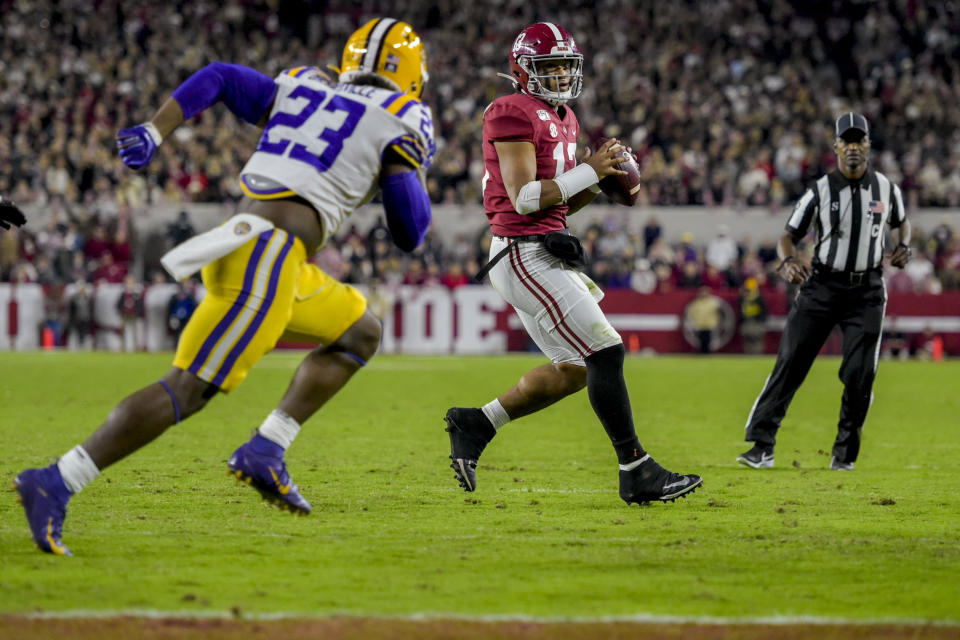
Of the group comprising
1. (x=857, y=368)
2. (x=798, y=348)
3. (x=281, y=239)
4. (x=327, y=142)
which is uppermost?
(x=327, y=142)

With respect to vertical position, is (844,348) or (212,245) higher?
Answer: (212,245)

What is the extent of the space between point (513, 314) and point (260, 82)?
18.0 meters

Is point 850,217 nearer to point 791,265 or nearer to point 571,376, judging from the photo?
point 791,265

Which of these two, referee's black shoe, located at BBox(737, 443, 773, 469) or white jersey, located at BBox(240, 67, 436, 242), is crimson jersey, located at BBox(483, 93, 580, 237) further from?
referee's black shoe, located at BBox(737, 443, 773, 469)

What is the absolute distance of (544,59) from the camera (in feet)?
21.1

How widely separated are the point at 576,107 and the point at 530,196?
21314mm

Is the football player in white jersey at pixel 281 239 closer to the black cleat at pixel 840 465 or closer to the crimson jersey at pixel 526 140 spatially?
the crimson jersey at pixel 526 140

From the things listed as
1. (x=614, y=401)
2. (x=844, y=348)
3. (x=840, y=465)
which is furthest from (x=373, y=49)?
(x=840, y=465)

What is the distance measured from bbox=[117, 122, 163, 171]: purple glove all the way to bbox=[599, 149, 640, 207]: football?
2525 millimetres

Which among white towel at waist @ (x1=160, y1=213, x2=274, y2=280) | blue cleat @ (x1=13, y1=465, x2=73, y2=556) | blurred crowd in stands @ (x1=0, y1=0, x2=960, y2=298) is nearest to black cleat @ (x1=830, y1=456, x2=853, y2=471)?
white towel at waist @ (x1=160, y1=213, x2=274, y2=280)

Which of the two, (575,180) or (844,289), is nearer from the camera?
(575,180)

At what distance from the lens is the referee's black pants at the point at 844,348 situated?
800 cm

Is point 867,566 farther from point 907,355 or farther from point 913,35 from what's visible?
point 913,35

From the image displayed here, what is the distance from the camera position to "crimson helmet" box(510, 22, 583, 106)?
6438 mm
